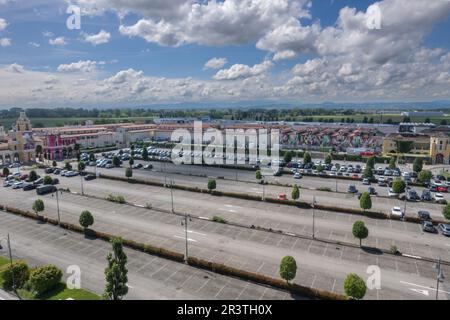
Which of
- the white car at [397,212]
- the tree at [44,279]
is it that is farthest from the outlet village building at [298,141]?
the tree at [44,279]

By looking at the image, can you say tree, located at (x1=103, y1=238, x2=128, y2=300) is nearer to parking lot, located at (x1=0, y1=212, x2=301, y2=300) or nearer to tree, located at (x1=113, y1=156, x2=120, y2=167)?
parking lot, located at (x1=0, y1=212, x2=301, y2=300)

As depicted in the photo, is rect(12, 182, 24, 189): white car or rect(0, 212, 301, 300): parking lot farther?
rect(12, 182, 24, 189): white car

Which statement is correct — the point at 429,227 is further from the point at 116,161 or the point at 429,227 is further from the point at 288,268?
the point at 116,161

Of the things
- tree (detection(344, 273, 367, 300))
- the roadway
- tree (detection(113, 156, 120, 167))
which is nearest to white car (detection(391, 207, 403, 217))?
the roadway

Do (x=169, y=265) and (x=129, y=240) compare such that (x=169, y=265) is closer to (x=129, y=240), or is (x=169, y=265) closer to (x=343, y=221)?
(x=129, y=240)

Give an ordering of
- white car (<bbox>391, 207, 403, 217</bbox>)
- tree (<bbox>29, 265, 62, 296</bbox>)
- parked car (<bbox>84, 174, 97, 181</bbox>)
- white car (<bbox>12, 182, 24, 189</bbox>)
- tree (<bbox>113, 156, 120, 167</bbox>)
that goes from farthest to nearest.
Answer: tree (<bbox>113, 156, 120, 167</bbox>) < parked car (<bbox>84, 174, 97, 181</bbox>) < white car (<bbox>12, 182, 24, 189</bbox>) < white car (<bbox>391, 207, 403, 217</bbox>) < tree (<bbox>29, 265, 62, 296</bbox>)

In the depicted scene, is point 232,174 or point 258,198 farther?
point 232,174

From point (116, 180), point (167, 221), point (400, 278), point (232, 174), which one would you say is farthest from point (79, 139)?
point (400, 278)

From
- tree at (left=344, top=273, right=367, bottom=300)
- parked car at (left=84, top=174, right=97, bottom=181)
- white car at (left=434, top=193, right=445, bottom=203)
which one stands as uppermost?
parked car at (left=84, top=174, right=97, bottom=181)
